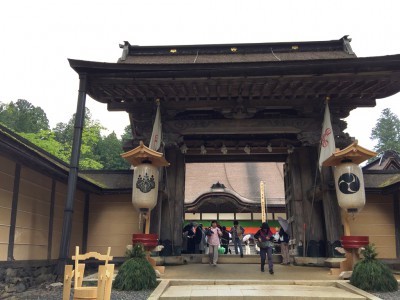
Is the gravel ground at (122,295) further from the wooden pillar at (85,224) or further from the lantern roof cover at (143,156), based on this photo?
the wooden pillar at (85,224)

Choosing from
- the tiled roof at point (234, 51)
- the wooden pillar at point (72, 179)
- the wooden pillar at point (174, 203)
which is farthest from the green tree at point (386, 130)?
the wooden pillar at point (72, 179)

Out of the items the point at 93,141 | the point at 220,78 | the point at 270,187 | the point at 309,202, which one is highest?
the point at 93,141

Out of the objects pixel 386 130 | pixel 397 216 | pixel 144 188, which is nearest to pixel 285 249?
pixel 397 216

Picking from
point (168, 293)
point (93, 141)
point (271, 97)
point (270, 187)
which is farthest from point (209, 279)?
point (93, 141)

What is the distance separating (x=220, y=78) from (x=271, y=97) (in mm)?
2264

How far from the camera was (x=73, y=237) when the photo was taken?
10.9m

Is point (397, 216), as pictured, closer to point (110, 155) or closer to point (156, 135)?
point (156, 135)

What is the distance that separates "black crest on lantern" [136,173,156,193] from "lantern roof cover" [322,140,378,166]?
4.62 m

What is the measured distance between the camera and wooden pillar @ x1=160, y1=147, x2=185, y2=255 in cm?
1152

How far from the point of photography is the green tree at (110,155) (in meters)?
43.6

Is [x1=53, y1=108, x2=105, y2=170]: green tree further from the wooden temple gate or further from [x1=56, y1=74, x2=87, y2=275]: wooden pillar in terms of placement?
[x1=56, y1=74, x2=87, y2=275]: wooden pillar

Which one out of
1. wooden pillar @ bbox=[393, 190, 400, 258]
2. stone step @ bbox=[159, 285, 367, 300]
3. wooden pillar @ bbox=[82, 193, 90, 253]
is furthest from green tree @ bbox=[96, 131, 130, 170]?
stone step @ bbox=[159, 285, 367, 300]

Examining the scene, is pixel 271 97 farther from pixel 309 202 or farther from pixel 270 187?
pixel 270 187

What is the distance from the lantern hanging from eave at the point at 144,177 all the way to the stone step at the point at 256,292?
93.5 inches
